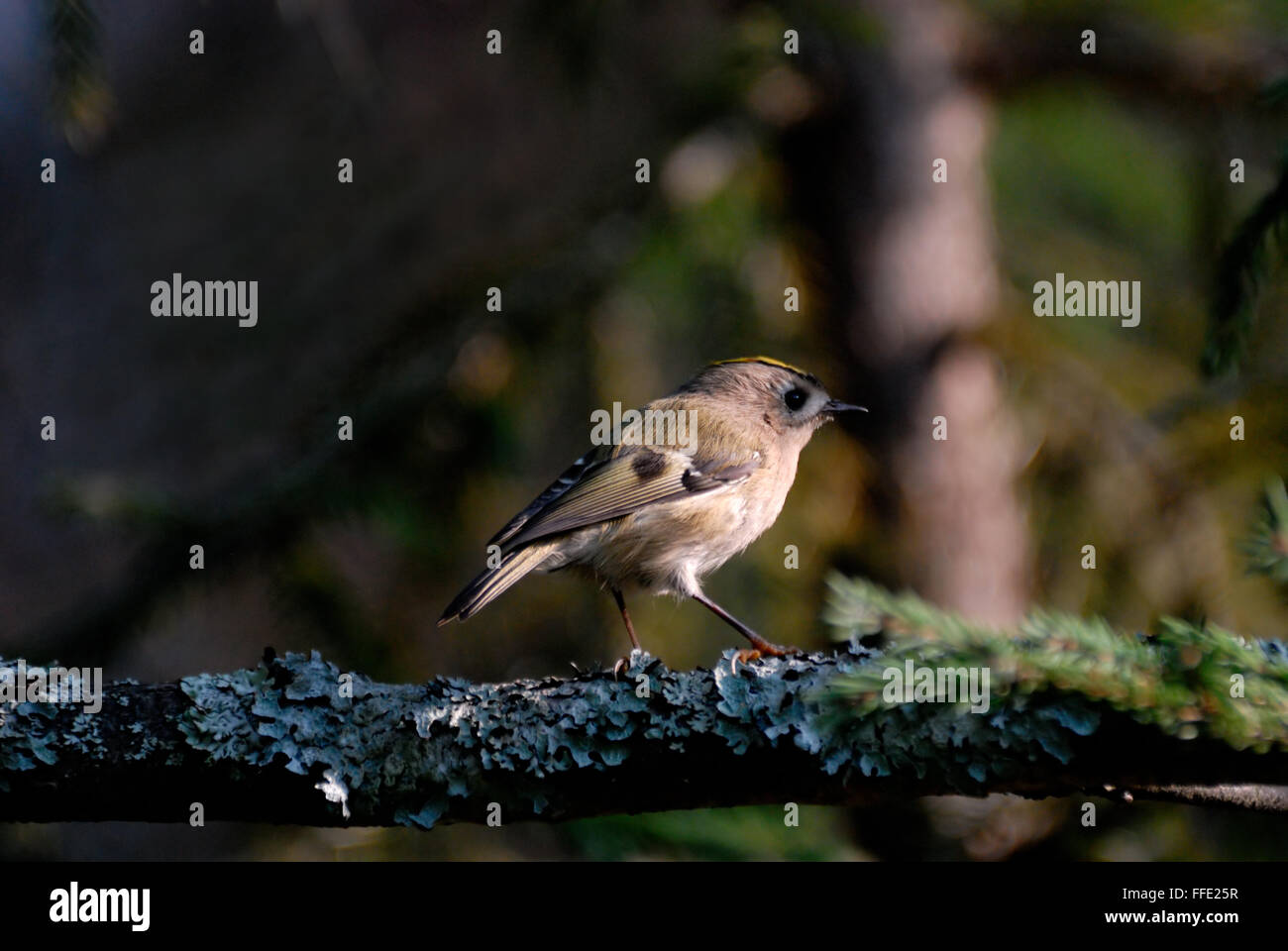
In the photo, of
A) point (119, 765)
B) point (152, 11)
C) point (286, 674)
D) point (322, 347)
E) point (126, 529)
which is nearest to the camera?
point (119, 765)

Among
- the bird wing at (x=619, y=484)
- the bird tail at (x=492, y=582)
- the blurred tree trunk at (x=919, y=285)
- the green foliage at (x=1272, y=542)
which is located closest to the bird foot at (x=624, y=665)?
the bird tail at (x=492, y=582)

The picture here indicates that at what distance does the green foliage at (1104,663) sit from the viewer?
1.27 metres

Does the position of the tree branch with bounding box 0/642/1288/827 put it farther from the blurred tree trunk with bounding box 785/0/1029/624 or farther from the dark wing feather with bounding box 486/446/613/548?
the blurred tree trunk with bounding box 785/0/1029/624

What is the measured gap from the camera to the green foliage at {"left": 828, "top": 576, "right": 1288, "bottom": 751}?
127 cm

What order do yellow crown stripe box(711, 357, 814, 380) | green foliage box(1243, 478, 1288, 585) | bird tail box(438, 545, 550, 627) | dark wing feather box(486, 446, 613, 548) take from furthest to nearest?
yellow crown stripe box(711, 357, 814, 380) < dark wing feather box(486, 446, 613, 548) < bird tail box(438, 545, 550, 627) < green foliage box(1243, 478, 1288, 585)

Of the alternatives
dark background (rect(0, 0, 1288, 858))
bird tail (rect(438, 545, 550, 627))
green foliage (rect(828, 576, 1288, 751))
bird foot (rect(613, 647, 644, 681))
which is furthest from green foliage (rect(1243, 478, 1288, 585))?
bird tail (rect(438, 545, 550, 627))

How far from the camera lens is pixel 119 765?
5.77 ft

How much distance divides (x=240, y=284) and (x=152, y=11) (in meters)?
2.05

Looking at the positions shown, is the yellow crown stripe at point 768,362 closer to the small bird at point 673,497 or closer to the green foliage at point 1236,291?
the small bird at point 673,497

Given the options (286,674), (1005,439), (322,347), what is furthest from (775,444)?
(322,347)

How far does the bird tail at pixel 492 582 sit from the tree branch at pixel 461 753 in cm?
60

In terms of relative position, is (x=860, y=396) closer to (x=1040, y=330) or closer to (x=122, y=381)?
(x=1040, y=330)

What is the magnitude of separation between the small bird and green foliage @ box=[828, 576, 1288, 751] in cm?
136

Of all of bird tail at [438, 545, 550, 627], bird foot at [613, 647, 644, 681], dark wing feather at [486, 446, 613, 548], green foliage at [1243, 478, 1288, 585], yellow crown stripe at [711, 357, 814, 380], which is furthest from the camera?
yellow crown stripe at [711, 357, 814, 380]
